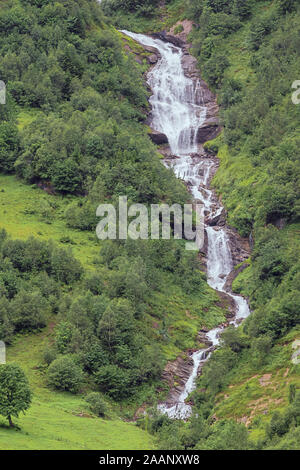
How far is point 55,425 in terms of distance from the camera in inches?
2438

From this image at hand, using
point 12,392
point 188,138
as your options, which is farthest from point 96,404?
point 188,138

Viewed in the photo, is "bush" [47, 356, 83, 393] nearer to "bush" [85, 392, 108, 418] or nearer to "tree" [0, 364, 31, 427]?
"bush" [85, 392, 108, 418]

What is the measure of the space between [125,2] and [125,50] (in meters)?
26.1

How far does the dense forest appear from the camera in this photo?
3123 inches

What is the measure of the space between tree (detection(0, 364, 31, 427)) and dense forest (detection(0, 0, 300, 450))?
11.7m

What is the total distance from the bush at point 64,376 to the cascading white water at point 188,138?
1336 cm

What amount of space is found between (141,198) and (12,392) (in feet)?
194

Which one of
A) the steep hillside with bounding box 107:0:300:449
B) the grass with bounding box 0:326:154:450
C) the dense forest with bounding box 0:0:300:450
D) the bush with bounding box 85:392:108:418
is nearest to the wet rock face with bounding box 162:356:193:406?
the dense forest with bounding box 0:0:300:450

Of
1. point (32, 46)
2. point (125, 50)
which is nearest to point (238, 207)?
point (32, 46)

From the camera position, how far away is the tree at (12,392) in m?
58.0

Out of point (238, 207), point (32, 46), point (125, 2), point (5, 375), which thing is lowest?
Result: point (5, 375)
